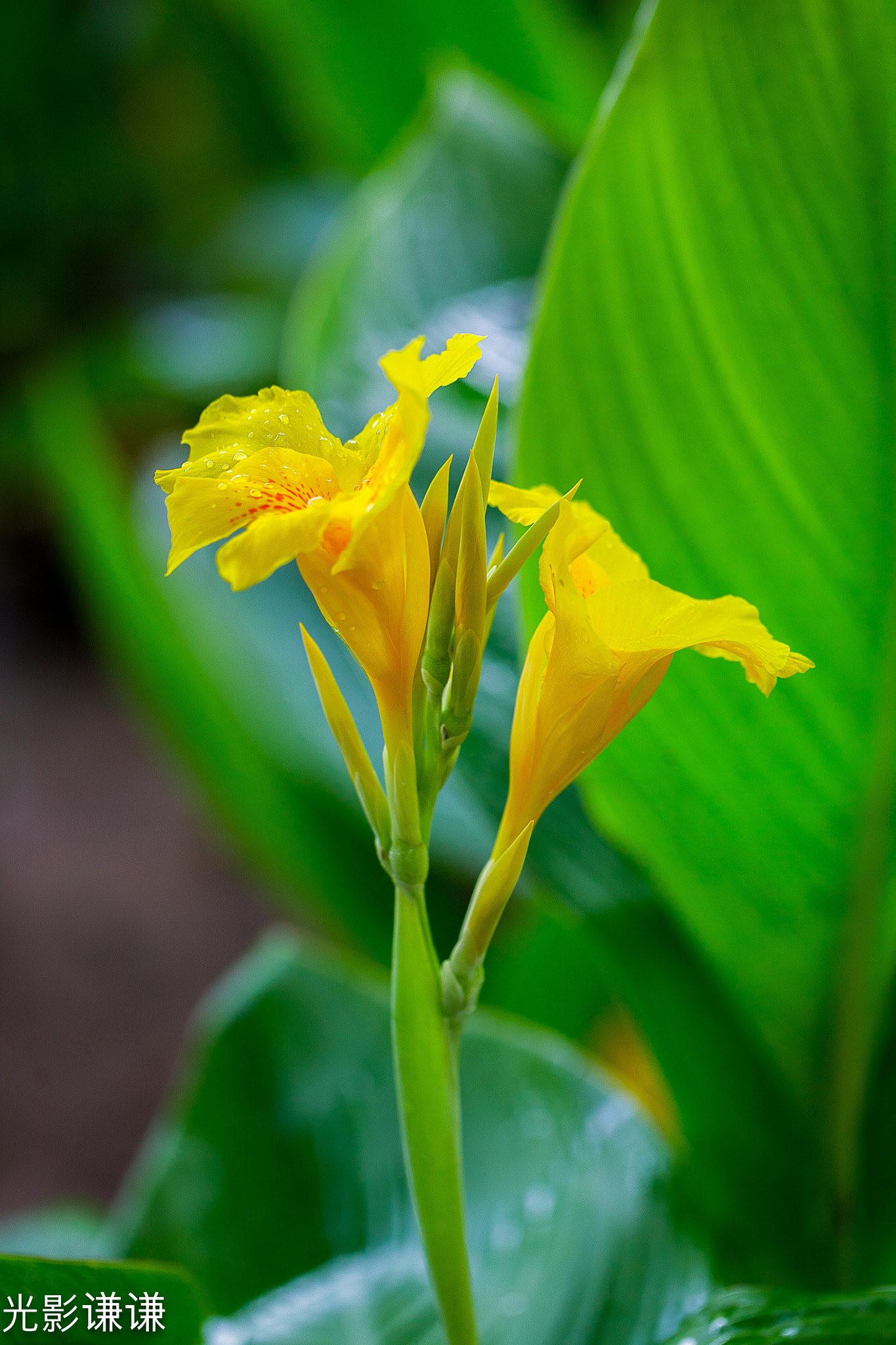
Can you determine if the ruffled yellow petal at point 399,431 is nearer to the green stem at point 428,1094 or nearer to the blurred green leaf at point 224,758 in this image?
the green stem at point 428,1094

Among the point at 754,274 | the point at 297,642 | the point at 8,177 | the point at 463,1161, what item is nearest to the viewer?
the point at 754,274

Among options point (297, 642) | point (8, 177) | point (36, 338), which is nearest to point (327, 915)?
point (297, 642)

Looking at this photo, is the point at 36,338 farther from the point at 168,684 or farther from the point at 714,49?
the point at 714,49

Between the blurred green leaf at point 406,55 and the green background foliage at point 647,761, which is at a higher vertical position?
the blurred green leaf at point 406,55

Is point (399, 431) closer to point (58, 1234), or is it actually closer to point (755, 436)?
point (755, 436)

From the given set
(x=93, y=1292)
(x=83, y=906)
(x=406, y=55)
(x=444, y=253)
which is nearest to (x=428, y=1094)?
(x=93, y=1292)

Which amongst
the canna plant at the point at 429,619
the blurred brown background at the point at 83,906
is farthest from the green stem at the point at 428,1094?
the blurred brown background at the point at 83,906
